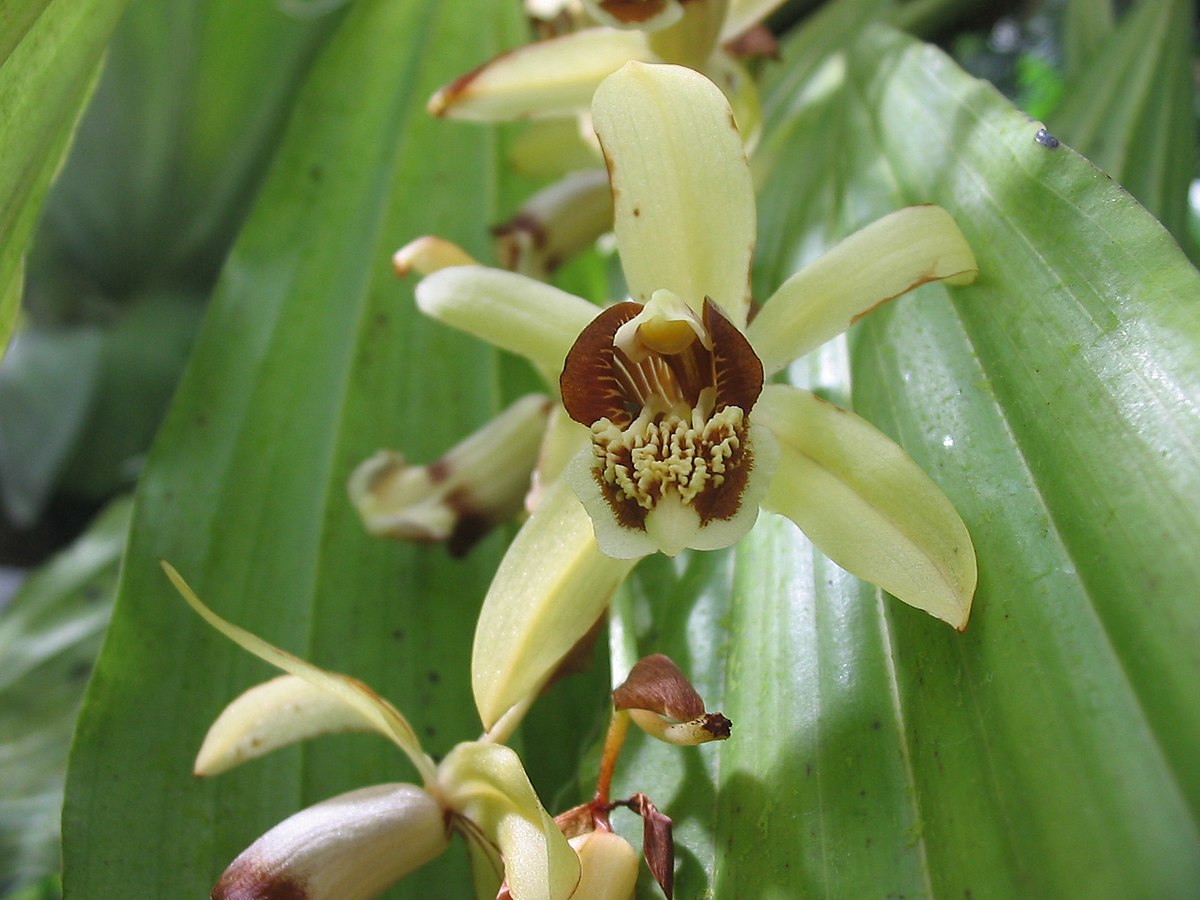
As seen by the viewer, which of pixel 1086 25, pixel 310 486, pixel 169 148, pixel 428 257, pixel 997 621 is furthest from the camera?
pixel 169 148

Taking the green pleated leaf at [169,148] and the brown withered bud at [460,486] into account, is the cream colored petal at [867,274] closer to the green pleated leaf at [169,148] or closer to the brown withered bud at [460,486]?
the brown withered bud at [460,486]

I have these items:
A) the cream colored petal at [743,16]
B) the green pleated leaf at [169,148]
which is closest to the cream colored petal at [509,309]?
the cream colored petal at [743,16]

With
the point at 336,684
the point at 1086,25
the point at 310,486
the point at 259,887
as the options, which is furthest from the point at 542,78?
the point at 1086,25

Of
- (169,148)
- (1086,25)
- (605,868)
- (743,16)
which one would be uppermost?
(743,16)

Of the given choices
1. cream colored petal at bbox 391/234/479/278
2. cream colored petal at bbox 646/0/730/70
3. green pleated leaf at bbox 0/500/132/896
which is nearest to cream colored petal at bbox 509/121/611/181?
cream colored petal at bbox 646/0/730/70

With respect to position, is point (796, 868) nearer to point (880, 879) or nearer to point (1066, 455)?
point (880, 879)

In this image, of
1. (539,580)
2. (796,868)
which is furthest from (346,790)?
(796,868)

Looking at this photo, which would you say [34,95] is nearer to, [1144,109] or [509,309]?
[509,309]
